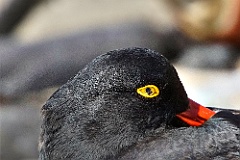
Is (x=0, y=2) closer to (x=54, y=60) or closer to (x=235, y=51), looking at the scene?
(x=54, y=60)

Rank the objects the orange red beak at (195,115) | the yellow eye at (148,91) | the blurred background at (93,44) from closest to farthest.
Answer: the yellow eye at (148,91) < the orange red beak at (195,115) < the blurred background at (93,44)

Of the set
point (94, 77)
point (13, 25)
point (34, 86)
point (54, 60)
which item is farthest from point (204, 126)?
point (13, 25)

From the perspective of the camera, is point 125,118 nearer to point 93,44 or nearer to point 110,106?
point 110,106

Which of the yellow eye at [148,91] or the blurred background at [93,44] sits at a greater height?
the blurred background at [93,44]

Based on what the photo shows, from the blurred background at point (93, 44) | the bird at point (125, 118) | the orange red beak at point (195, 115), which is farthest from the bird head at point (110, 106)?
the blurred background at point (93, 44)

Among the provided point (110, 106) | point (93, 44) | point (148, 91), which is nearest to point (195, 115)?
point (148, 91)

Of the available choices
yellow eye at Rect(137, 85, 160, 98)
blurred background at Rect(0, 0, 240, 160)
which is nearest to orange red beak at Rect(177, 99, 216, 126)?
yellow eye at Rect(137, 85, 160, 98)

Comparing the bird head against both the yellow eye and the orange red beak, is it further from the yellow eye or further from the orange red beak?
the orange red beak

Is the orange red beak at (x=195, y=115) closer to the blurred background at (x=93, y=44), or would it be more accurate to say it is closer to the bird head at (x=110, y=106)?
the bird head at (x=110, y=106)
